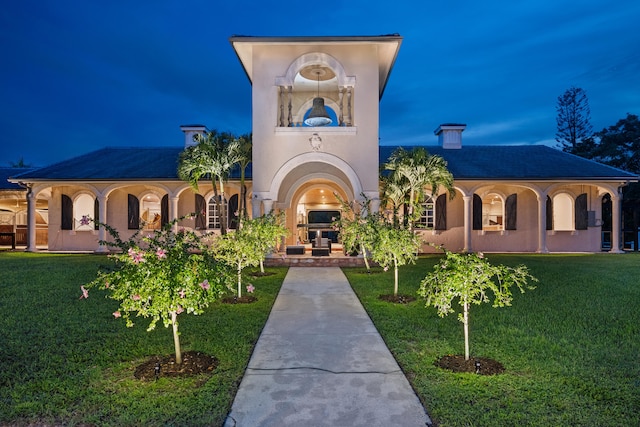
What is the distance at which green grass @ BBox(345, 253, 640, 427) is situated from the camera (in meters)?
3.30

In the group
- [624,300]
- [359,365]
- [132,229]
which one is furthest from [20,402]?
[132,229]

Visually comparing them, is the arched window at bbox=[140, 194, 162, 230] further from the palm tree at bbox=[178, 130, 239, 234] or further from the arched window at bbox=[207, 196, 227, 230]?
the palm tree at bbox=[178, 130, 239, 234]

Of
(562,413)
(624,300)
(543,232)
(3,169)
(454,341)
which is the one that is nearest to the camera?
(562,413)

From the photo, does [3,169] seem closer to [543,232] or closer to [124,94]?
[543,232]

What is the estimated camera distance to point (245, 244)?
8680 millimetres

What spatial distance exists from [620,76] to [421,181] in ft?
331

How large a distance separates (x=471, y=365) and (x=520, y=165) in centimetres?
1795

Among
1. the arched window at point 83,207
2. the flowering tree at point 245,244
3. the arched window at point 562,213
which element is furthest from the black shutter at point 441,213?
the arched window at point 83,207

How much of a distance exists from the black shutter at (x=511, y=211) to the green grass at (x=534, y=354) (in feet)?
33.5

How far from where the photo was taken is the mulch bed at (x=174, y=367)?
4.10 meters

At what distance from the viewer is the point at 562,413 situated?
129 inches

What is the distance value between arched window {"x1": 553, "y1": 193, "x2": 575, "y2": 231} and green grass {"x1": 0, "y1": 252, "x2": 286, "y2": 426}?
708 inches

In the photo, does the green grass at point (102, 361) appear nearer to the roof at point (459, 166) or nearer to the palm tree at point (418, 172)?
the palm tree at point (418, 172)

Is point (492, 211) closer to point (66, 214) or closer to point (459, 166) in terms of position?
point (459, 166)
